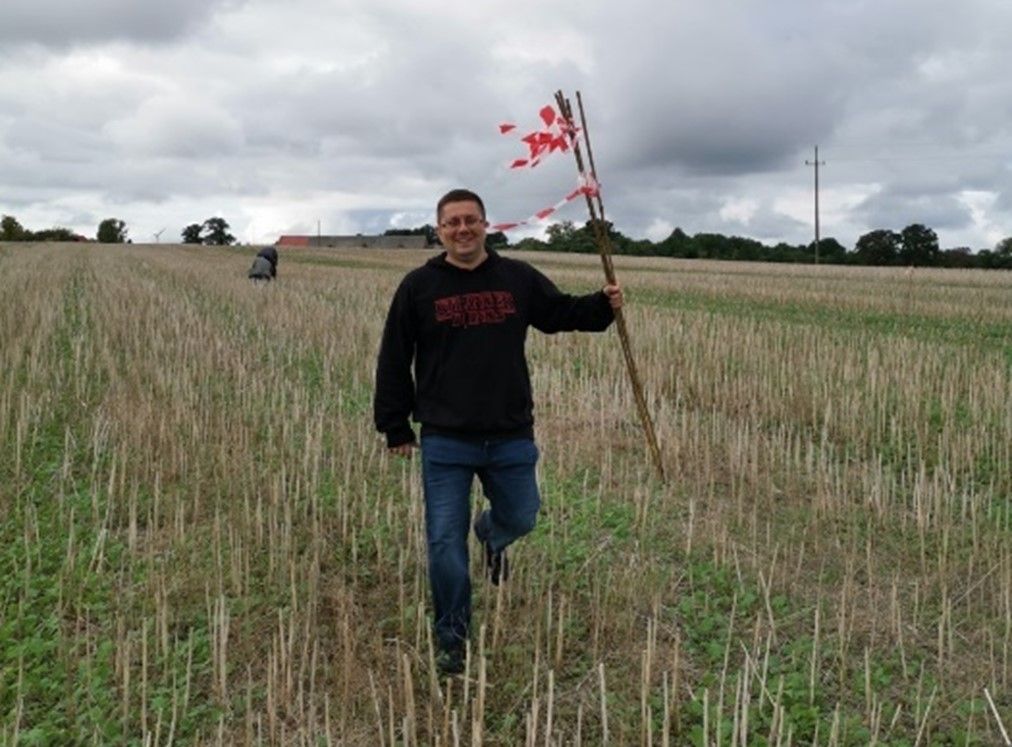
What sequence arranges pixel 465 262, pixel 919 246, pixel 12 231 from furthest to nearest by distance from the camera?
pixel 12 231, pixel 919 246, pixel 465 262

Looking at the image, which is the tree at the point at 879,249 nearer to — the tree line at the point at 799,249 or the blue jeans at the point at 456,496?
the tree line at the point at 799,249

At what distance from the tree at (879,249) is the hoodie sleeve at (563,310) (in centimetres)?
7423

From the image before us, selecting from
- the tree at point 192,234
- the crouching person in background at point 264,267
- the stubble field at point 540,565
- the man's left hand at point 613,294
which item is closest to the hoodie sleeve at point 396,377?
the stubble field at point 540,565

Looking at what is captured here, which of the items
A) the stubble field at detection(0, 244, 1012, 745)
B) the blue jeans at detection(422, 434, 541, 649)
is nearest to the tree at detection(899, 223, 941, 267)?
the stubble field at detection(0, 244, 1012, 745)

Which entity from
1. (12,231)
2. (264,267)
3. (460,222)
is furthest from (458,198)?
(12,231)

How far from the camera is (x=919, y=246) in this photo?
238 ft

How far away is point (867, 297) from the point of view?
835 inches

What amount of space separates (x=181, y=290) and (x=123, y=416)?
44.2 ft

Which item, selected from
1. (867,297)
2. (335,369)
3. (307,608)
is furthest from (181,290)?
(307,608)

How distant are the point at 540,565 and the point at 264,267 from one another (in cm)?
1942

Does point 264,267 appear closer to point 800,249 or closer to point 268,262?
point 268,262

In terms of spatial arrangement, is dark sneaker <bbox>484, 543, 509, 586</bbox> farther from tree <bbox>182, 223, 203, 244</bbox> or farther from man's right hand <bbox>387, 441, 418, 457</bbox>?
tree <bbox>182, 223, 203, 244</bbox>

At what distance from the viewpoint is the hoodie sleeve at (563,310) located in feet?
13.4

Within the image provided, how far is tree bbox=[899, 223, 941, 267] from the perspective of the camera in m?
71.9
